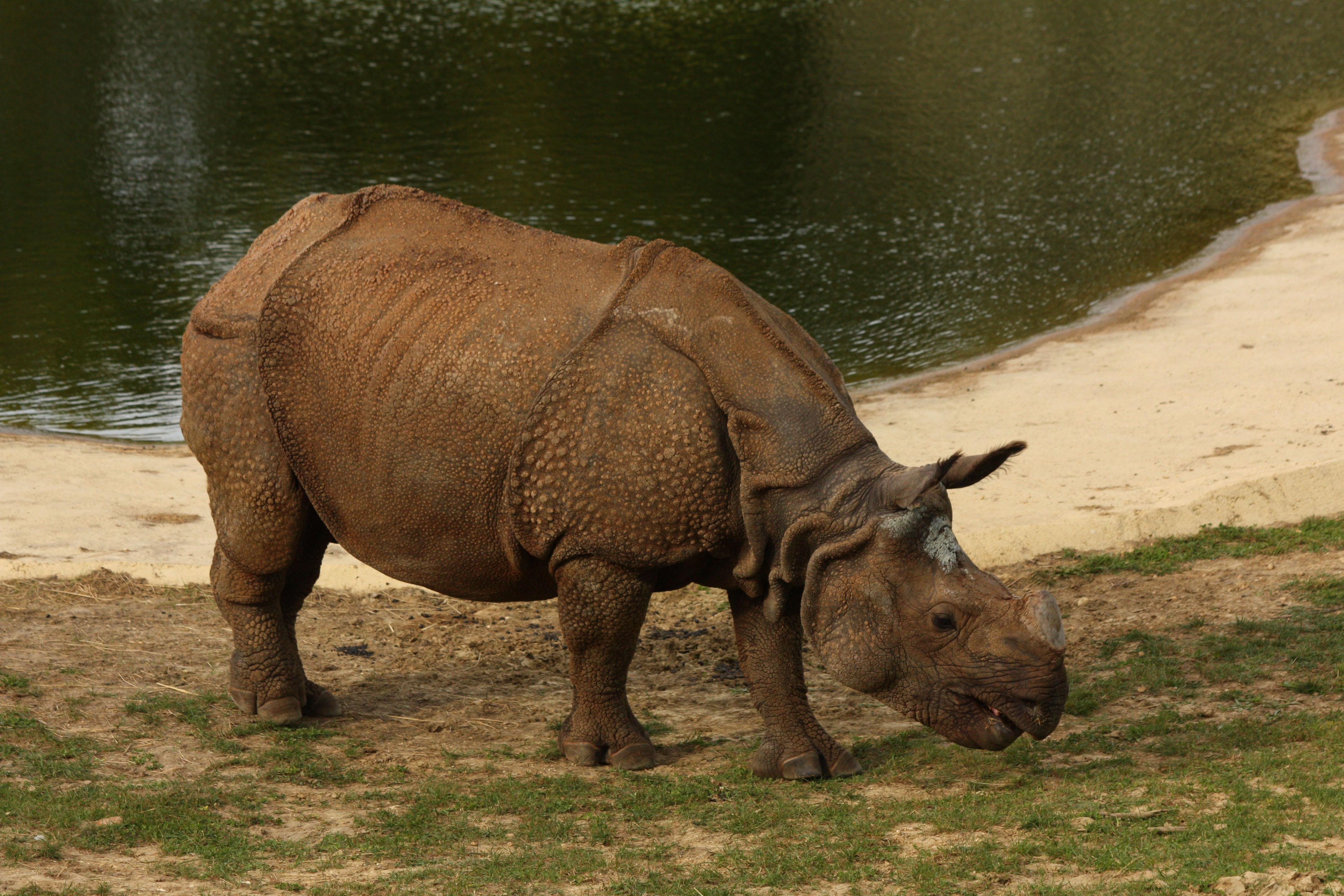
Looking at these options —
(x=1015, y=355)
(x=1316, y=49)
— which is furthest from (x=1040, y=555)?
(x=1316, y=49)

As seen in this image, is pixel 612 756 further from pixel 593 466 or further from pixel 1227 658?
pixel 1227 658

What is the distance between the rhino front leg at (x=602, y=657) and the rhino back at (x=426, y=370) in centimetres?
33

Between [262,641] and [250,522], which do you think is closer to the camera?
[250,522]

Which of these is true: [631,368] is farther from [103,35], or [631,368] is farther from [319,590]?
[103,35]

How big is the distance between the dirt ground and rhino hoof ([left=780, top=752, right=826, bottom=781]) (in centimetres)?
38

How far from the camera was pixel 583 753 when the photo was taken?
21.8 feet

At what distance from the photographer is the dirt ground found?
6953mm

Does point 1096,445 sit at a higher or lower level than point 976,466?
lower

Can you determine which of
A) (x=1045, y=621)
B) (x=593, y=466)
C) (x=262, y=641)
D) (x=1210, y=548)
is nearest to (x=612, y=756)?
(x=593, y=466)

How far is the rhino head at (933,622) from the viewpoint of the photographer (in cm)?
568

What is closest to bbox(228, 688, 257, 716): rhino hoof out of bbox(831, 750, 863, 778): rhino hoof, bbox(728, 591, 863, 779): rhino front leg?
bbox(728, 591, 863, 779): rhino front leg

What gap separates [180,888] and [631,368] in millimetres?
2638

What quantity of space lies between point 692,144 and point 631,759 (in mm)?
21597

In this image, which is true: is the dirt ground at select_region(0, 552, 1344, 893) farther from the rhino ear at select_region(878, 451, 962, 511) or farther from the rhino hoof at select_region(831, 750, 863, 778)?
the rhino ear at select_region(878, 451, 962, 511)
